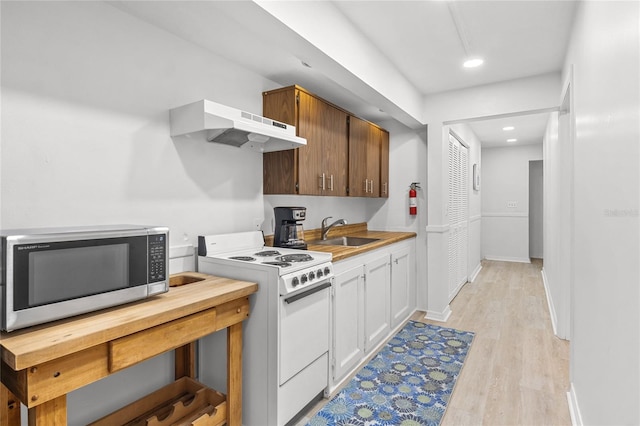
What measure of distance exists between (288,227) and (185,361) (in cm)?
114

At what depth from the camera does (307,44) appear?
1.94 metres

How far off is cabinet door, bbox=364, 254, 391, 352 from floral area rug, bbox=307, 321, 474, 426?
0.14 metres

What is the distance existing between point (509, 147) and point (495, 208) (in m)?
1.29

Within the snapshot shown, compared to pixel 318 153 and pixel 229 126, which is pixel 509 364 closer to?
pixel 318 153

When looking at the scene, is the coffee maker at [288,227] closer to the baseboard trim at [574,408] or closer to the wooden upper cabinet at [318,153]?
the wooden upper cabinet at [318,153]

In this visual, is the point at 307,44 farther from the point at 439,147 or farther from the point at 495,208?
the point at 495,208

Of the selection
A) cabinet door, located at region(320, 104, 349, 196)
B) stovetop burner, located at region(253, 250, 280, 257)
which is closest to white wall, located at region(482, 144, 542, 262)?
cabinet door, located at region(320, 104, 349, 196)

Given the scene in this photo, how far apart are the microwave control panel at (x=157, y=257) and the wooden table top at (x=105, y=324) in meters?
0.11

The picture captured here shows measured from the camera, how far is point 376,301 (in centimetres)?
303

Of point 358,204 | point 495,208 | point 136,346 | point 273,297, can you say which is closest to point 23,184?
point 136,346

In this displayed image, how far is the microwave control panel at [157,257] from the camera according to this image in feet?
5.29

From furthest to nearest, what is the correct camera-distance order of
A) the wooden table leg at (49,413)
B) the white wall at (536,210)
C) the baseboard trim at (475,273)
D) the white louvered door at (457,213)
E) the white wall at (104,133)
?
the white wall at (536,210) < the baseboard trim at (475,273) < the white louvered door at (457,213) < the white wall at (104,133) < the wooden table leg at (49,413)

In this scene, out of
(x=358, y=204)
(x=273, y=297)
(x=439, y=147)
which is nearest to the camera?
(x=273, y=297)

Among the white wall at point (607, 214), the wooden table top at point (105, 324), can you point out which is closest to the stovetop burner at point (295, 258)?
the wooden table top at point (105, 324)
